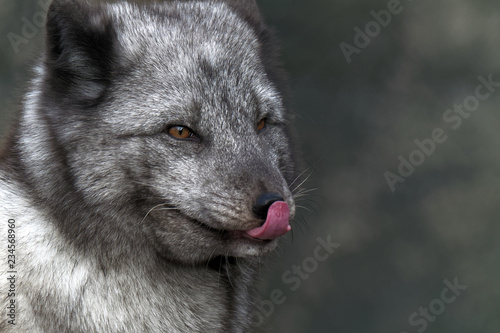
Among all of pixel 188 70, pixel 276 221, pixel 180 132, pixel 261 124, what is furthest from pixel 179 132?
pixel 276 221

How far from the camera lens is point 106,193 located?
3049 millimetres

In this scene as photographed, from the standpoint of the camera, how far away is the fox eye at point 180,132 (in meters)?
3.06

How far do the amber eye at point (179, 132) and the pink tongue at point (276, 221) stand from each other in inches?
19.1

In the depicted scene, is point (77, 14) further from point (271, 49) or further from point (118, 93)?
point (271, 49)

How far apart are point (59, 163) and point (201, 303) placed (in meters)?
0.88

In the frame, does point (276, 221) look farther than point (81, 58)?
No

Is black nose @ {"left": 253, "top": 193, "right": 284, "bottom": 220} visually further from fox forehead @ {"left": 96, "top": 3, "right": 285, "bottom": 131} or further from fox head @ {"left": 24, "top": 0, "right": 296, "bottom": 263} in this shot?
fox forehead @ {"left": 96, "top": 3, "right": 285, "bottom": 131}

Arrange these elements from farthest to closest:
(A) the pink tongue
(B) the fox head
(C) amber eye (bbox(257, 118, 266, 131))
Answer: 1. (C) amber eye (bbox(257, 118, 266, 131))
2. (B) the fox head
3. (A) the pink tongue

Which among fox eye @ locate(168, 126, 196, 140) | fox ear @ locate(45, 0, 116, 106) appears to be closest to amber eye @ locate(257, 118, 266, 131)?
fox eye @ locate(168, 126, 196, 140)

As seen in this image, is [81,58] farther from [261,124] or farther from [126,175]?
[261,124]

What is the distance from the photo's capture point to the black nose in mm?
2904

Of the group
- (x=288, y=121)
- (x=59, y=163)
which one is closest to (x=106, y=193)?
(x=59, y=163)

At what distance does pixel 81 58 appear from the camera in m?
3.13

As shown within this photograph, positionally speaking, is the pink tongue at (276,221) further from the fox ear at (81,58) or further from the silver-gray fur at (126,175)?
the fox ear at (81,58)
